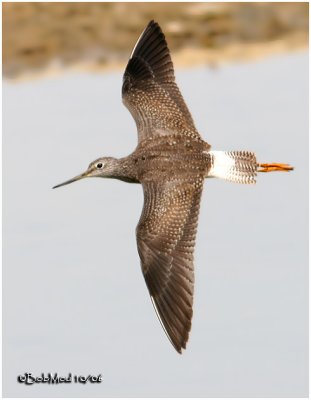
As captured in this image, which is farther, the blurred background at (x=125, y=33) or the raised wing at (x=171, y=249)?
the blurred background at (x=125, y=33)

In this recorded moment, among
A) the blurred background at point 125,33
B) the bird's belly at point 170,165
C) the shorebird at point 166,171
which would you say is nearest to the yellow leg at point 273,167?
the shorebird at point 166,171

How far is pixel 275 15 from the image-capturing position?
13844mm

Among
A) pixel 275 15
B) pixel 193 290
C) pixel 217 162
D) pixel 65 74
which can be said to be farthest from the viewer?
pixel 275 15

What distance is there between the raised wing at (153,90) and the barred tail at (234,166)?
345 millimetres

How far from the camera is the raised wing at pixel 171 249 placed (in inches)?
344

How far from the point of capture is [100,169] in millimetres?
9906

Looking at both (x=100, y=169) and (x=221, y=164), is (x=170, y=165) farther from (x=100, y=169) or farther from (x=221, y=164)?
(x=100, y=169)

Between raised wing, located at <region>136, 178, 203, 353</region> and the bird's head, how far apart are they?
1.62 ft

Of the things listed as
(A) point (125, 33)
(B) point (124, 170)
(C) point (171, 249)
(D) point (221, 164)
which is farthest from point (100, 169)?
(A) point (125, 33)


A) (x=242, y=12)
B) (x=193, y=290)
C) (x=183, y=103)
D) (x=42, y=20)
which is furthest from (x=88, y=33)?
(x=193, y=290)

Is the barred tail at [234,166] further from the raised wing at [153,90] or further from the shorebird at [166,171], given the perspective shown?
the raised wing at [153,90]

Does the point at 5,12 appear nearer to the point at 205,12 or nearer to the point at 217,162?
the point at 205,12

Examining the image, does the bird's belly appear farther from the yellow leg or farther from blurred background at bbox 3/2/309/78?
blurred background at bbox 3/2/309/78

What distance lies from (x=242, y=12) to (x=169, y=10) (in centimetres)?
76
